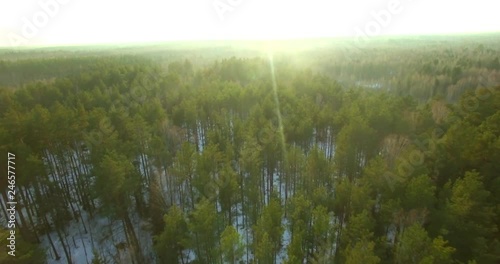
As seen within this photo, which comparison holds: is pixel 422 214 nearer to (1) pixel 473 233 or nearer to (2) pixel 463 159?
(1) pixel 473 233

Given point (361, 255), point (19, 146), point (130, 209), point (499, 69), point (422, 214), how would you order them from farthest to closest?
point (499, 69), point (130, 209), point (19, 146), point (422, 214), point (361, 255)

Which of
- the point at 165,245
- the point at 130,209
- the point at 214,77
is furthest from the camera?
the point at 214,77

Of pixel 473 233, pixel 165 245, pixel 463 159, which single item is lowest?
pixel 165 245

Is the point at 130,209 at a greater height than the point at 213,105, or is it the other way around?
the point at 213,105

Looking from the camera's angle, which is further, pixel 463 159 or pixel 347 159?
pixel 347 159

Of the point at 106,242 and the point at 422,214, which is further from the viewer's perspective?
the point at 106,242

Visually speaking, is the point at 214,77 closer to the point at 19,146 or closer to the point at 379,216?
the point at 19,146

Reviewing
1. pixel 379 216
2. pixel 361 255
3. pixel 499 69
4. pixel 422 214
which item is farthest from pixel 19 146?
pixel 499 69

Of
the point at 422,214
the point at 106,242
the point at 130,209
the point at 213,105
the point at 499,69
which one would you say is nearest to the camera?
the point at 422,214

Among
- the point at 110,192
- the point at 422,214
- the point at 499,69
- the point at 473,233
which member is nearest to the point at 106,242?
the point at 110,192
